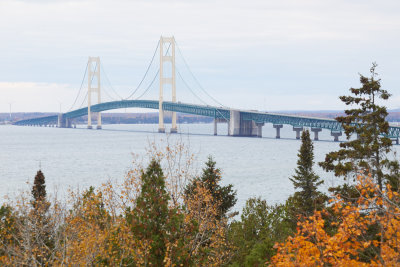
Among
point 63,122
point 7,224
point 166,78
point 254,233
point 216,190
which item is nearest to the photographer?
point 254,233

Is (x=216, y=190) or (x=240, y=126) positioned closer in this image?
(x=216, y=190)

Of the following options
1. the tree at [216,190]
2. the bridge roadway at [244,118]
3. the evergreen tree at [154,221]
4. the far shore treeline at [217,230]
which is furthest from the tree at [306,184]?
the bridge roadway at [244,118]

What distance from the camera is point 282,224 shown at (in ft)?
64.2

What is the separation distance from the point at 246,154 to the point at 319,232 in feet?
245

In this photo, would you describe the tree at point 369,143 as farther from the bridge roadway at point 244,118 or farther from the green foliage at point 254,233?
the bridge roadway at point 244,118

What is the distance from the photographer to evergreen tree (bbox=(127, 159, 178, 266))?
13.3 metres

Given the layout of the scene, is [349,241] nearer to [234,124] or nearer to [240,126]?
[234,124]

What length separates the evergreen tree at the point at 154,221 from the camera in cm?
1327

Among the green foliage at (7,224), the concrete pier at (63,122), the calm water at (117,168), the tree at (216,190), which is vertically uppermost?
the concrete pier at (63,122)

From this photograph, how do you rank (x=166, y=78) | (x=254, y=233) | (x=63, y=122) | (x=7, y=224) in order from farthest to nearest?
(x=63, y=122)
(x=166, y=78)
(x=7, y=224)
(x=254, y=233)

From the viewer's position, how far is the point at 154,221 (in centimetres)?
1345

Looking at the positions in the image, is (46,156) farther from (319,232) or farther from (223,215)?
(319,232)

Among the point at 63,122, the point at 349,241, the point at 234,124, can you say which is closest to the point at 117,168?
the point at 349,241

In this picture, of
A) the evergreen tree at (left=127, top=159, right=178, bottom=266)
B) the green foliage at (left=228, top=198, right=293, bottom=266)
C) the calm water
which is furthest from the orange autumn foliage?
the calm water
